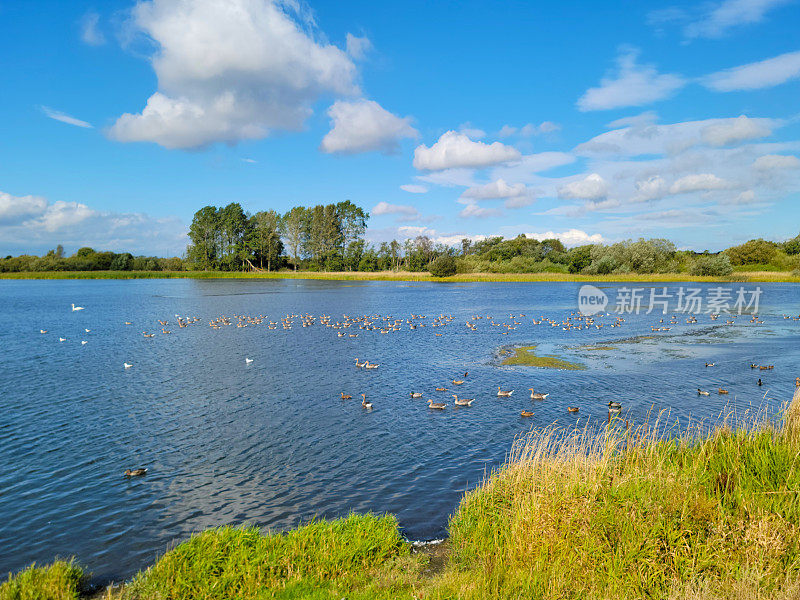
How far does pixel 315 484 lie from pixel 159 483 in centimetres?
401

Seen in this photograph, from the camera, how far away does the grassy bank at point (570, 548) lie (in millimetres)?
7055

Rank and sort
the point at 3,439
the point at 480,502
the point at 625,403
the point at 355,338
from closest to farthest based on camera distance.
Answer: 1. the point at 480,502
2. the point at 3,439
3. the point at 625,403
4. the point at 355,338

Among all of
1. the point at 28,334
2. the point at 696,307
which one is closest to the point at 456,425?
the point at 28,334

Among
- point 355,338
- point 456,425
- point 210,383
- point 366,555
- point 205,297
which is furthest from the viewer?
point 205,297

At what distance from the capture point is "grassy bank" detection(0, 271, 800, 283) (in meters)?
109

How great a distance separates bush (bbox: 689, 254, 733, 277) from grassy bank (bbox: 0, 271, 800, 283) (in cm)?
206

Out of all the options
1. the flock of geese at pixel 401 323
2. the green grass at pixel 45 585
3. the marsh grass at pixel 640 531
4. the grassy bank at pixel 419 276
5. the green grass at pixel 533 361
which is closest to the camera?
the marsh grass at pixel 640 531

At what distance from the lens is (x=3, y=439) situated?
52.2 feet

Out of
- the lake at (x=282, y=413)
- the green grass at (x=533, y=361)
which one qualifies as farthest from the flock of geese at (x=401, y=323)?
the green grass at (x=533, y=361)

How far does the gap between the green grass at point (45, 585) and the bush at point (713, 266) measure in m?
123

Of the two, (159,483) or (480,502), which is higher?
(480,502)

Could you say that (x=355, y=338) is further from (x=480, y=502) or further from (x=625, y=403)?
(x=480, y=502)

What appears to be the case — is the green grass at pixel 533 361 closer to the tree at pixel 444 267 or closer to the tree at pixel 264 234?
the tree at pixel 444 267

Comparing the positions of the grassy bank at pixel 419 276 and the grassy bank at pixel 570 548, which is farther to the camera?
the grassy bank at pixel 419 276
